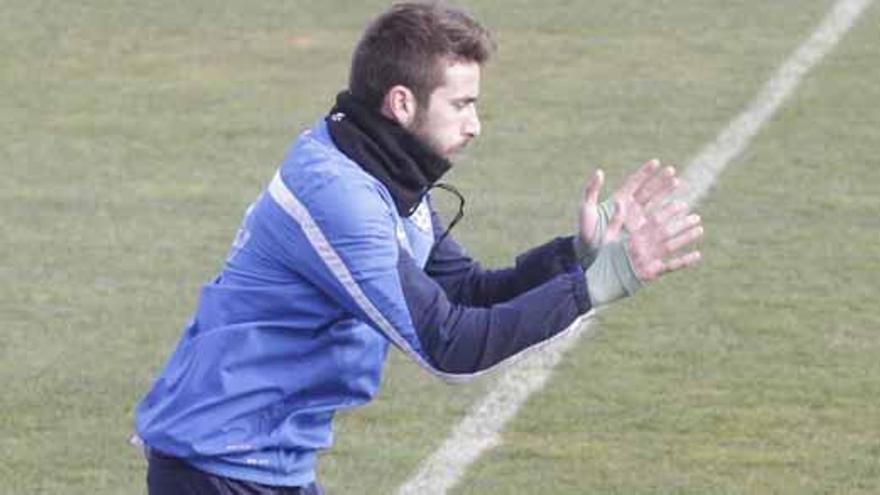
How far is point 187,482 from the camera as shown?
5.11 meters

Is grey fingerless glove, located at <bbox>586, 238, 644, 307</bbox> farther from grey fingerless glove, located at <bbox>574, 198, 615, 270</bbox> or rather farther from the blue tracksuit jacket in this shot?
grey fingerless glove, located at <bbox>574, 198, 615, 270</bbox>

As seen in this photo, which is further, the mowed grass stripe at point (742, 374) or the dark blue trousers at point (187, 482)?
the mowed grass stripe at point (742, 374)

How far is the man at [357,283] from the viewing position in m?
4.76

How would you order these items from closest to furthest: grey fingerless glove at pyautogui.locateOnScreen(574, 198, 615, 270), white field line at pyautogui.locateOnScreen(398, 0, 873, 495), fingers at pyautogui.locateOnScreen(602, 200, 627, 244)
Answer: fingers at pyautogui.locateOnScreen(602, 200, 627, 244)
grey fingerless glove at pyautogui.locateOnScreen(574, 198, 615, 270)
white field line at pyautogui.locateOnScreen(398, 0, 873, 495)

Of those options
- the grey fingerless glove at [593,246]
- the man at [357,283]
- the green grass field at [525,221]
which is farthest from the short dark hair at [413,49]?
the green grass field at [525,221]

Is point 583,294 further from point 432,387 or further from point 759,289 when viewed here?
point 759,289

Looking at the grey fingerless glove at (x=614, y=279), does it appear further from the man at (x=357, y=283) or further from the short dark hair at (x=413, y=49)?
the short dark hair at (x=413, y=49)

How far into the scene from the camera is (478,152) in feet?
42.3

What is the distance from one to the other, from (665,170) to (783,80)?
9876 millimetres

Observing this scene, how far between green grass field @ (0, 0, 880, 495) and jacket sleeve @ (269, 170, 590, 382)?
2958mm

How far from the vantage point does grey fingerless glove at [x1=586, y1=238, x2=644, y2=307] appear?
4777mm

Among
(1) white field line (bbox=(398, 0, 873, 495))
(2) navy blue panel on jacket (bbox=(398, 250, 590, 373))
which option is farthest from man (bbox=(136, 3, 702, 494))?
(1) white field line (bbox=(398, 0, 873, 495))

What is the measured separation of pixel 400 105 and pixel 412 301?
390mm

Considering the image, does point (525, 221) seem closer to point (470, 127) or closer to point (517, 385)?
point (517, 385)
